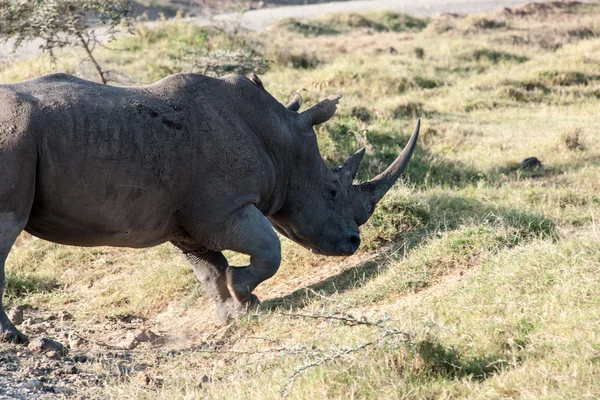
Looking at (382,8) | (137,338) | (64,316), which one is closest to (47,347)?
(137,338)

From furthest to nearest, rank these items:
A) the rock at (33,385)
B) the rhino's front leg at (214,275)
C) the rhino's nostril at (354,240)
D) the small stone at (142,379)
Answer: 1. the rhino's nostril at (354,240)
2. the rhino's front leg at (214,275)
3. the small stone at (142,379)
4. the rock at (33,385)

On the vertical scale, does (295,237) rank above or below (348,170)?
below

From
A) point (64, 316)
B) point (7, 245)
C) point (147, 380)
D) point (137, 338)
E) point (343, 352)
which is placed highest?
A: point (7, 245)

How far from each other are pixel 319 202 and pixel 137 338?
171 centimetres

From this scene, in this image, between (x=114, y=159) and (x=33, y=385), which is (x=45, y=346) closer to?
(x=33, y=385)

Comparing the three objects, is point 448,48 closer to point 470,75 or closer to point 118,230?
point 470,75

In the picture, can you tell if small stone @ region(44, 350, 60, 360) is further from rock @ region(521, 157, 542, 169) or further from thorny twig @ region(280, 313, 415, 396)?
rock @ region(521, 157, 542, 169)

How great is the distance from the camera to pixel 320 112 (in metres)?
7.02

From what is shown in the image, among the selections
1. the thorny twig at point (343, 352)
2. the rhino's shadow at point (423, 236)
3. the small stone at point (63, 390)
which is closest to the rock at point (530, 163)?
the rhino's shadow at point (423, 236)

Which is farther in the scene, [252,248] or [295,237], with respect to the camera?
[295,237]

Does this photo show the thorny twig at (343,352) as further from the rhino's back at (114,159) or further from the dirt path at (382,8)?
the dirt path at (382,8)

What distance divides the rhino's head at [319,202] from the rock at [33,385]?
258cm

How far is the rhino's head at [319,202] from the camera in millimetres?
6922

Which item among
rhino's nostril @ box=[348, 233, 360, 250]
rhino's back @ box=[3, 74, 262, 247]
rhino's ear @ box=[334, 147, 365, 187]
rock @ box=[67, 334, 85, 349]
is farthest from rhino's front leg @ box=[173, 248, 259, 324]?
rhino's ear @ box=[334, 147, 365, 187]
